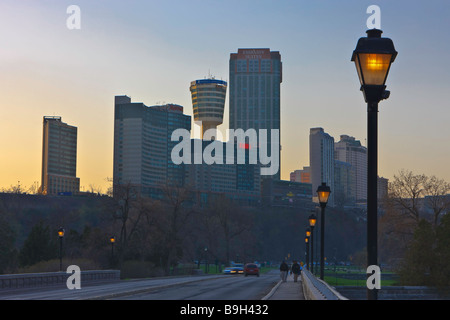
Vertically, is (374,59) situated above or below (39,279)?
above

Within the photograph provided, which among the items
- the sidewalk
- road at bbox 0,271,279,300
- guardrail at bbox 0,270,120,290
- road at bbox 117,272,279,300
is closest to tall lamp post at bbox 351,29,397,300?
road at bbox 0,271,279,300

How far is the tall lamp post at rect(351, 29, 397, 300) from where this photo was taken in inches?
413

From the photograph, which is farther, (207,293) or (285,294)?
(207,293)

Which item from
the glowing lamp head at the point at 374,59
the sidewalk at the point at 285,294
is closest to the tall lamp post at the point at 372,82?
the glowing lamp head at the point at 374,59

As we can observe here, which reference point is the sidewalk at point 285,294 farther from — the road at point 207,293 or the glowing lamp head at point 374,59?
the glowing lamp head at point 374,59

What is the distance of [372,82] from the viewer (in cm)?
1062

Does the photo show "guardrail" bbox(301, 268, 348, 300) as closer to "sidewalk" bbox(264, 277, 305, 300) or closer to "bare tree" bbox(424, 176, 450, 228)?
"sidewalk" bbox(264, 277, 305, 300)

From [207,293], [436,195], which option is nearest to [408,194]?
[436,195]

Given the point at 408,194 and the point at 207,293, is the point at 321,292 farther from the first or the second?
the point at 408,194

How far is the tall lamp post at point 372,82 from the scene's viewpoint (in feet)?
34.4
